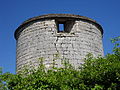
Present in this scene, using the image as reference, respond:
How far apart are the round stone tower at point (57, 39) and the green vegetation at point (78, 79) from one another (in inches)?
109

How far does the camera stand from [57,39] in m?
10.2

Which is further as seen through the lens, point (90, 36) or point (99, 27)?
point (99, 27)

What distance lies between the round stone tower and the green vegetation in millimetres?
2757

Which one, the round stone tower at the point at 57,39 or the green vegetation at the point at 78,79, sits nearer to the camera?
the green vegetation at the point at 78,79

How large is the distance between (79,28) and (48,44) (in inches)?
60.6

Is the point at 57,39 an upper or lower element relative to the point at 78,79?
upper

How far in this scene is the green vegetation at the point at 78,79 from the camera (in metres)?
6.45

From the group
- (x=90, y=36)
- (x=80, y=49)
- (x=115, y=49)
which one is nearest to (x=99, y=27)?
(x=90, y=36)

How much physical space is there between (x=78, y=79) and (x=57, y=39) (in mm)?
3684

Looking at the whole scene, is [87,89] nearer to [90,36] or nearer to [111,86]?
[111,86]

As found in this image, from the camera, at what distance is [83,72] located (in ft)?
22.7

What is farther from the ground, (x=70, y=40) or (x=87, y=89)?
(x=70, y=40)

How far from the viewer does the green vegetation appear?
645cm

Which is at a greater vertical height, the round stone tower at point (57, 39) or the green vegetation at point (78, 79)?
the round stone tower at point (57, 39)
